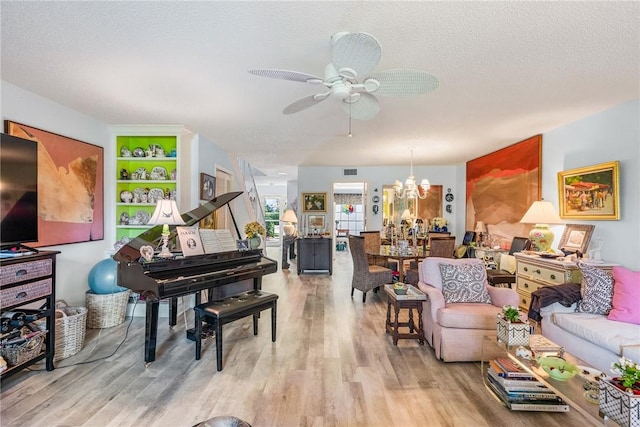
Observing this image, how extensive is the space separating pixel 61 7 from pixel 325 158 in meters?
5.39

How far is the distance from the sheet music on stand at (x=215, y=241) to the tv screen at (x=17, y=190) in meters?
1.37

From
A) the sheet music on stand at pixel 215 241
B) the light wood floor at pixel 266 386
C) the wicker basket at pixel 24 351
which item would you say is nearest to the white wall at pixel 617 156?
the light wood floor at pixel 266 386

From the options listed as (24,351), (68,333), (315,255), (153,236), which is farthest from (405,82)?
(315,255)

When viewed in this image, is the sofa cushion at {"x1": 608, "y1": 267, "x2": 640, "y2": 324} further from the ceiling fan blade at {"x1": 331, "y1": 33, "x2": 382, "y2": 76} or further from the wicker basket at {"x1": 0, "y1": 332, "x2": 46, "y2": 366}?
the wicker basket at {"x1": 0, "y1": 332, "x2": 46, "y2": 366}

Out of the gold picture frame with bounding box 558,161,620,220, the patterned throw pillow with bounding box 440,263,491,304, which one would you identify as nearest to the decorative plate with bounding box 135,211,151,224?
the patterned throw pillow with bounding box 440,263,491,304

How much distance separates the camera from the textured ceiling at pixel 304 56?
1864mm

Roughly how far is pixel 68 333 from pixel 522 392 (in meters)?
3.86

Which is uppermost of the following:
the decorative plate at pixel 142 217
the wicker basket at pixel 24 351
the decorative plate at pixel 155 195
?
the decorative plate at pixel 155 195

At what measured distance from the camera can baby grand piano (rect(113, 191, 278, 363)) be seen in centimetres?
260

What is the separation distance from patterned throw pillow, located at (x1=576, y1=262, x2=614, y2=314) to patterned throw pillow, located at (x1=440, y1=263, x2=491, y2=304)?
81cm

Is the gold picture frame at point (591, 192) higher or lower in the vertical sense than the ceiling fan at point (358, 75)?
lower

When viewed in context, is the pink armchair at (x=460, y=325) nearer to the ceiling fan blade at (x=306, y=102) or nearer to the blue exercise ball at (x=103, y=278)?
the ceiling fan blade at (x=306, y=102)

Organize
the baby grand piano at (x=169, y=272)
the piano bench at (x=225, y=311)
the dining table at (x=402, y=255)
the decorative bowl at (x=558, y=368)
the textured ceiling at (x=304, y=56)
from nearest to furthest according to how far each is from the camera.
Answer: the textured ceiling at (x=304, y=56)
the decorative bowl at (x=558, y=368)
the baby grand piano at (x=169, y=272)
the piano bench at (x=225, y=311)
the dining table at (x=402, y=255)

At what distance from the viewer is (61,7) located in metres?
1.83
